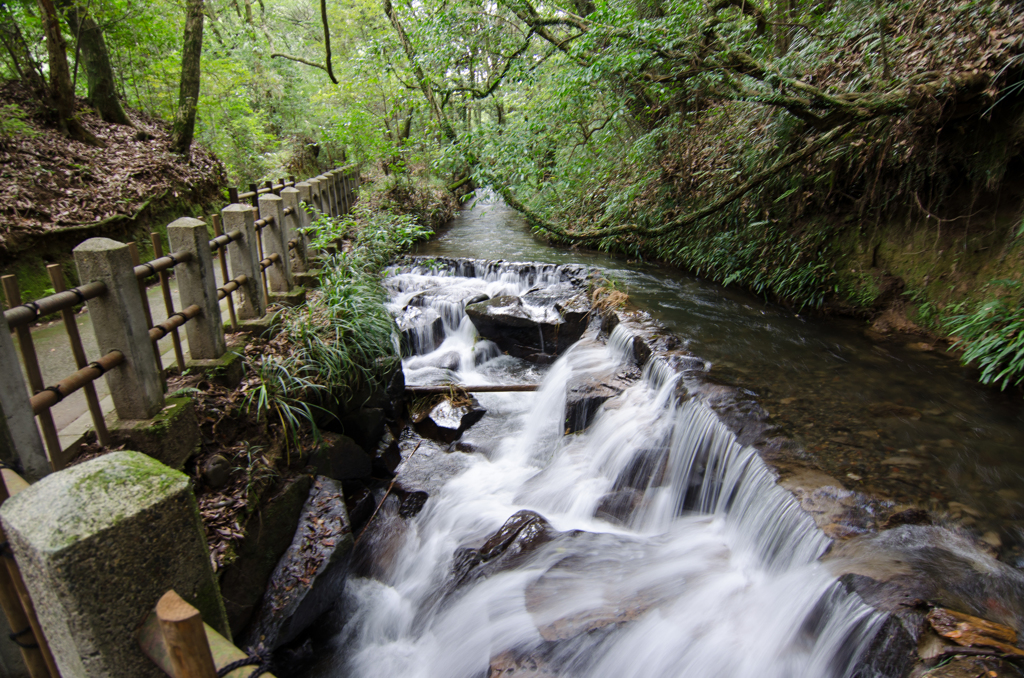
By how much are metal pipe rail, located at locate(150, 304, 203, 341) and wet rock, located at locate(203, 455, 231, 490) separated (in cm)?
100

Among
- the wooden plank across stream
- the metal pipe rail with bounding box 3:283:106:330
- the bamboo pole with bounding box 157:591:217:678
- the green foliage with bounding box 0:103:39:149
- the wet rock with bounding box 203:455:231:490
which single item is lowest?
the wooden plank across stream

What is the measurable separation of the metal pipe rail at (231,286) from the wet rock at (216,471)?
1.60 m

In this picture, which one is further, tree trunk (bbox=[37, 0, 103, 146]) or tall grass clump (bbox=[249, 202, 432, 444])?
tree trunk (bbox=[37, 0, 103, 146])

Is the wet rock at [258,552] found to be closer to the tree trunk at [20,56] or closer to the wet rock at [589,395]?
the wet rock at [589,395]

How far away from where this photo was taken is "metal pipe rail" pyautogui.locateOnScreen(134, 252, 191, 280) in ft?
11.9

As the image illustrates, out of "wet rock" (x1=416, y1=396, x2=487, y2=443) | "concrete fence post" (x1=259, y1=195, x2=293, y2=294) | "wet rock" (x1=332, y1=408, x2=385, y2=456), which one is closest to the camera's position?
"wet rock" (x1=332, y1=408, x2=385, y2=456)

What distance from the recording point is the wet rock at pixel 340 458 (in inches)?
192

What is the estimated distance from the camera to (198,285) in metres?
4.39

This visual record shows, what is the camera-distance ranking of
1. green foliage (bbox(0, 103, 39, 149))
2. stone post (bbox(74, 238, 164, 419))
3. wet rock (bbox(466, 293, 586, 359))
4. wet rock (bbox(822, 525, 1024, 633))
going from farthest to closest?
wet rock (bbox(466, 293, 586, 359)) < green foliage (bbox(0, 103, 39, 149)) < stone post (bbox(74, 238, 164, 419)) < wet rock (bbox(822, 525, 1024, 633))

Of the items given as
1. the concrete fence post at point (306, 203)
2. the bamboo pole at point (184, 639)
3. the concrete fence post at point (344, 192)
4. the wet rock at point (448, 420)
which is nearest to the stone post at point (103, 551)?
the bamboo pole at point (184, 639)

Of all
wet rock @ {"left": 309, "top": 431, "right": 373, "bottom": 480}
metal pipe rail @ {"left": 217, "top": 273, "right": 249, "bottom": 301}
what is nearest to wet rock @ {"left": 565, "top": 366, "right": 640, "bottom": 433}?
wet rock @ {"left": 309, "top": 431, "right": 373, "bottom": 480}

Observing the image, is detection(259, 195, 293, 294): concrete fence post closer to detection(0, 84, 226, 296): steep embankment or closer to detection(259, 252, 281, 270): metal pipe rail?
detection(259, 252, 281, 270): metal pipe rail

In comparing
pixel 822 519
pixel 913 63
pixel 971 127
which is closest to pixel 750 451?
pixel 822 519

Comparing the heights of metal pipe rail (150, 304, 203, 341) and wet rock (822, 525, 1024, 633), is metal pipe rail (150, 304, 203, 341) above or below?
above
